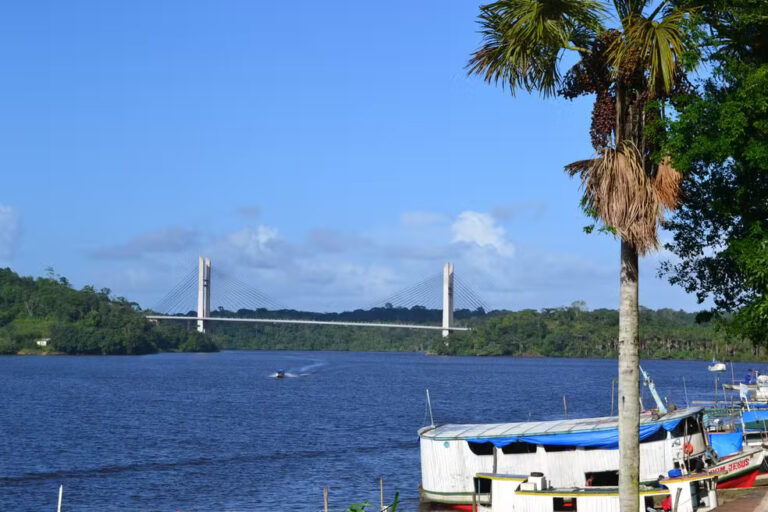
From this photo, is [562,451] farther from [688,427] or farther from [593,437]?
[688,427]

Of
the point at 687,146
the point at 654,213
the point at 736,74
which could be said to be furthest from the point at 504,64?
the point at 736,74

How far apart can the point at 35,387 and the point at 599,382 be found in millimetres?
72350

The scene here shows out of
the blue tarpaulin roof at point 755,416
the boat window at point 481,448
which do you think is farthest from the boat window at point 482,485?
the blue tarpaulin roof at point 755,416

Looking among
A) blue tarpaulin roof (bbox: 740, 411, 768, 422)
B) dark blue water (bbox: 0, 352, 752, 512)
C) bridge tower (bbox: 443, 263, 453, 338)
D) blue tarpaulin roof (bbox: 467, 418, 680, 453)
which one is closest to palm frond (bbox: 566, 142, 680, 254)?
blue tarpaulin roof (bbox: 467, 418, 680, 453)

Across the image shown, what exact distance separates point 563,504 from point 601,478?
2.69 metres

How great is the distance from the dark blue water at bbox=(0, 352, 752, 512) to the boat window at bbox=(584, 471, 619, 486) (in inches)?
317

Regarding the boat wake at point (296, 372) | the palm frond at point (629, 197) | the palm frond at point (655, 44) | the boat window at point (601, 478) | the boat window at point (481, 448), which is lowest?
the boat wake at point (296, 372)

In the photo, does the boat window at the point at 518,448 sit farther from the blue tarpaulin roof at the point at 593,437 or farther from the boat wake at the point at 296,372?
the boat wake at the point at 296,372

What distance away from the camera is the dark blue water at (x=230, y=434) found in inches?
1486

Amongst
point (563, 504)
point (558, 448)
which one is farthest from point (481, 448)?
point (563, 504)

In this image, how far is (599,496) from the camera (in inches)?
992

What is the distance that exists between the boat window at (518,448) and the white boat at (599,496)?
1.23 metres

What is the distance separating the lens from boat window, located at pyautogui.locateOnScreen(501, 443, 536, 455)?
2822 centimetres

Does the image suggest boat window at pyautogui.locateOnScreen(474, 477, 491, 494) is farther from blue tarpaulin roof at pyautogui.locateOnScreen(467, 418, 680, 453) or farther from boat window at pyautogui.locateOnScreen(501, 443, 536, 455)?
blue tarpaulin roof at pyautogui.locateOnScreen(467, 418, 680, 453)
